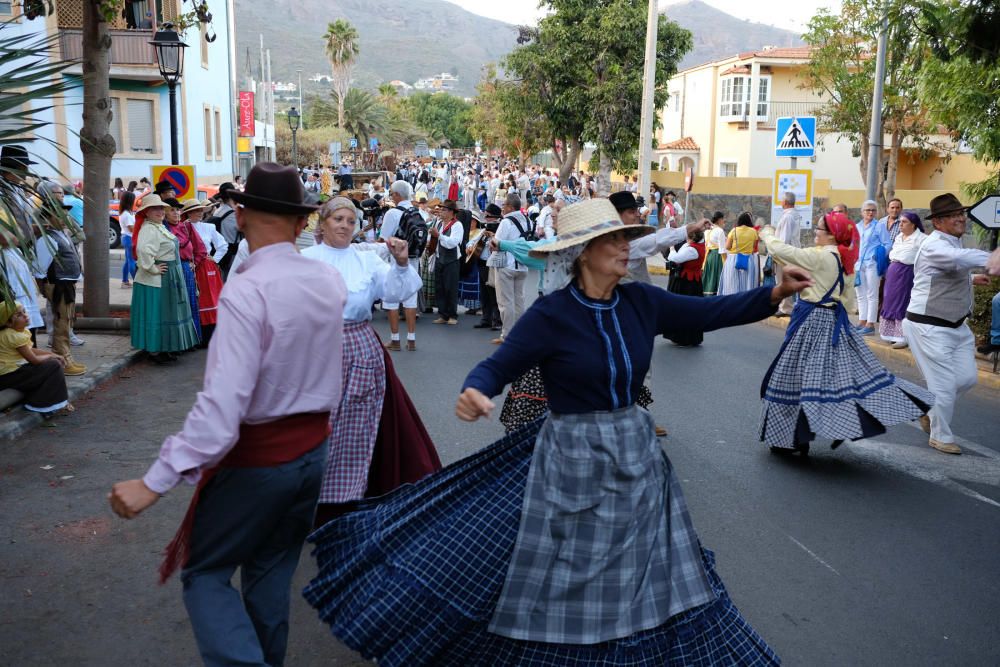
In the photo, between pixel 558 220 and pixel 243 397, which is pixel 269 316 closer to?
pixel 243 397

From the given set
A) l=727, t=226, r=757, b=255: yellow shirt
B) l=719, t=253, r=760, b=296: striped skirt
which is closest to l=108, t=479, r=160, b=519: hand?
l=719, t=253, r=760, b=296: striped skirt

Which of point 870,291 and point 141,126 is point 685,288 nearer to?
point 870,291

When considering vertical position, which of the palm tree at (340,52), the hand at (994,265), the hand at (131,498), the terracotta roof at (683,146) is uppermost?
the palm tree at (340,52)

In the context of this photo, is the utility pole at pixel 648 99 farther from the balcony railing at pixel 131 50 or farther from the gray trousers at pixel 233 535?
the gray trousers at pixel 233 535

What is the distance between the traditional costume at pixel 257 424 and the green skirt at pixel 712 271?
47.2 feet

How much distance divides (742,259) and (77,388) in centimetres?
1039

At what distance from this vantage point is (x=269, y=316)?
3189 millimetres

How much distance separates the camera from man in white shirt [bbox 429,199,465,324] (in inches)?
573

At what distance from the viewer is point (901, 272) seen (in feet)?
41.3

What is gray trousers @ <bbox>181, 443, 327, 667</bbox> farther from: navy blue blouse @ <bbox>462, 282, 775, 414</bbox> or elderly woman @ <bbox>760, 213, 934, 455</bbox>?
elderly woman @ <bbox>760, 213, 934, 455</bbox>

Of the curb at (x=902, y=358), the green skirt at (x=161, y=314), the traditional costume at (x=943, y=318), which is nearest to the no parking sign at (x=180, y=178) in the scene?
the green skirt at (x=161, y=314)

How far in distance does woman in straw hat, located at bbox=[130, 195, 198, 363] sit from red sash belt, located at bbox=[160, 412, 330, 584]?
26.9 feet

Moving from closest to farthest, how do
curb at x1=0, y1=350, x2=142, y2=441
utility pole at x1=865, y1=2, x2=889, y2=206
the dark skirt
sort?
curb at x1=0, y1=350, x2=142, y2=441 < the dark skirt < utility pole at x1=865, y1=2, x2=889, y2=206

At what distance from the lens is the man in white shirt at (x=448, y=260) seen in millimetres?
14547
